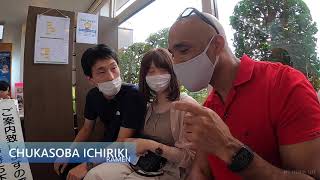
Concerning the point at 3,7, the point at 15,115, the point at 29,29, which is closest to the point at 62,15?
the point at 29,29

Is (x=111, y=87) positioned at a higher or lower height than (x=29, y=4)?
lower

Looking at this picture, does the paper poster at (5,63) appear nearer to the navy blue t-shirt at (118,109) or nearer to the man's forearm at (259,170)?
the navy blue t-shirt at (118,109)

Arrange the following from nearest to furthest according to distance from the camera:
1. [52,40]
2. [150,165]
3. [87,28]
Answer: [150,165]
[52,40]
[87,28]

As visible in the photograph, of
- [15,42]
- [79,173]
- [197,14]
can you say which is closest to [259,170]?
[197,14]

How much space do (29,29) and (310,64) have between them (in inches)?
79.5

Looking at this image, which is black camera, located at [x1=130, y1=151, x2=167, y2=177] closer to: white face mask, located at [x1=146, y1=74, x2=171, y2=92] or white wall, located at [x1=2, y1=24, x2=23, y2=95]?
white face mask, located at [x1=146, y1=74, x2=171, y2=92]

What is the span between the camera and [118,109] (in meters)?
1.69

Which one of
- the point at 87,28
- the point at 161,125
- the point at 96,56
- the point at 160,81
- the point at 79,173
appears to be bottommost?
the point at 79,173

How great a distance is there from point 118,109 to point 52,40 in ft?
3.05

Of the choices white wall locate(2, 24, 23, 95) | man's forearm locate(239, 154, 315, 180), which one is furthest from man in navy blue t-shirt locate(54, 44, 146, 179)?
white wall locate(2, 24, 23, 95)

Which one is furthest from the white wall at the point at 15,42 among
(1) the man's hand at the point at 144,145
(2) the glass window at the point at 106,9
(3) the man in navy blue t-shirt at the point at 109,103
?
(1) the man's hand at the point at 144,145

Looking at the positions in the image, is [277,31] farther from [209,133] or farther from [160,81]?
[209,133]

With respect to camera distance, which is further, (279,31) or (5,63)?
(5,63)

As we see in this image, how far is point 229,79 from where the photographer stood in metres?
0.94
